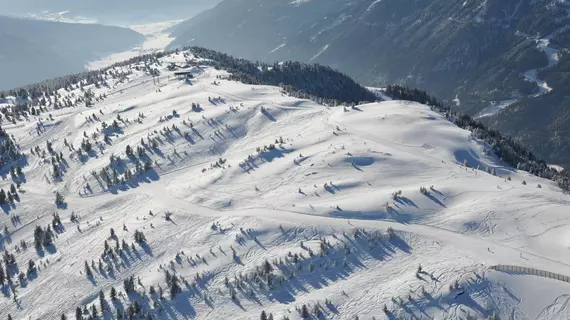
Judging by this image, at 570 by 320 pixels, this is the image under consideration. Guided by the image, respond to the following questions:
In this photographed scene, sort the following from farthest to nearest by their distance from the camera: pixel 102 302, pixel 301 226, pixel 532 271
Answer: pixel 301 226 < pixel 102 302 < pixel 532 271

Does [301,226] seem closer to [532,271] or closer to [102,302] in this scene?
[102,302]

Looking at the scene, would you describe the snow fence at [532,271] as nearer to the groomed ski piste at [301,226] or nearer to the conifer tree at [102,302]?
the groomed ski piste at [301,226]

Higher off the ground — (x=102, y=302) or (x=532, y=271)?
(x=102, y=302)

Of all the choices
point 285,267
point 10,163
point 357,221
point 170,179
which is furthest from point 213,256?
point 10,163


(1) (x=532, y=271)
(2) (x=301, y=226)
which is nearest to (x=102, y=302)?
(2) (x=301, y=226)

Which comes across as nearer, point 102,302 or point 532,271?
point 532,271

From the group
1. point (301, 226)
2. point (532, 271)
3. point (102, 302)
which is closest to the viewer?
point (532, 271)

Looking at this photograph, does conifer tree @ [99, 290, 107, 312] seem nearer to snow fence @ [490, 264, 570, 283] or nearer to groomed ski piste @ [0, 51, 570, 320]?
groomed ski piste @ [0, 51, 570, 320]

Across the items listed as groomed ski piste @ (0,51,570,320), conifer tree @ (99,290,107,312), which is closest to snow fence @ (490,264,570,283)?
groomed ski piste @ (0,51,570,320)

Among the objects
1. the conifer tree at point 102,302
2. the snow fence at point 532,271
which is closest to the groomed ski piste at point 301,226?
the conifer tree at point 102,302
